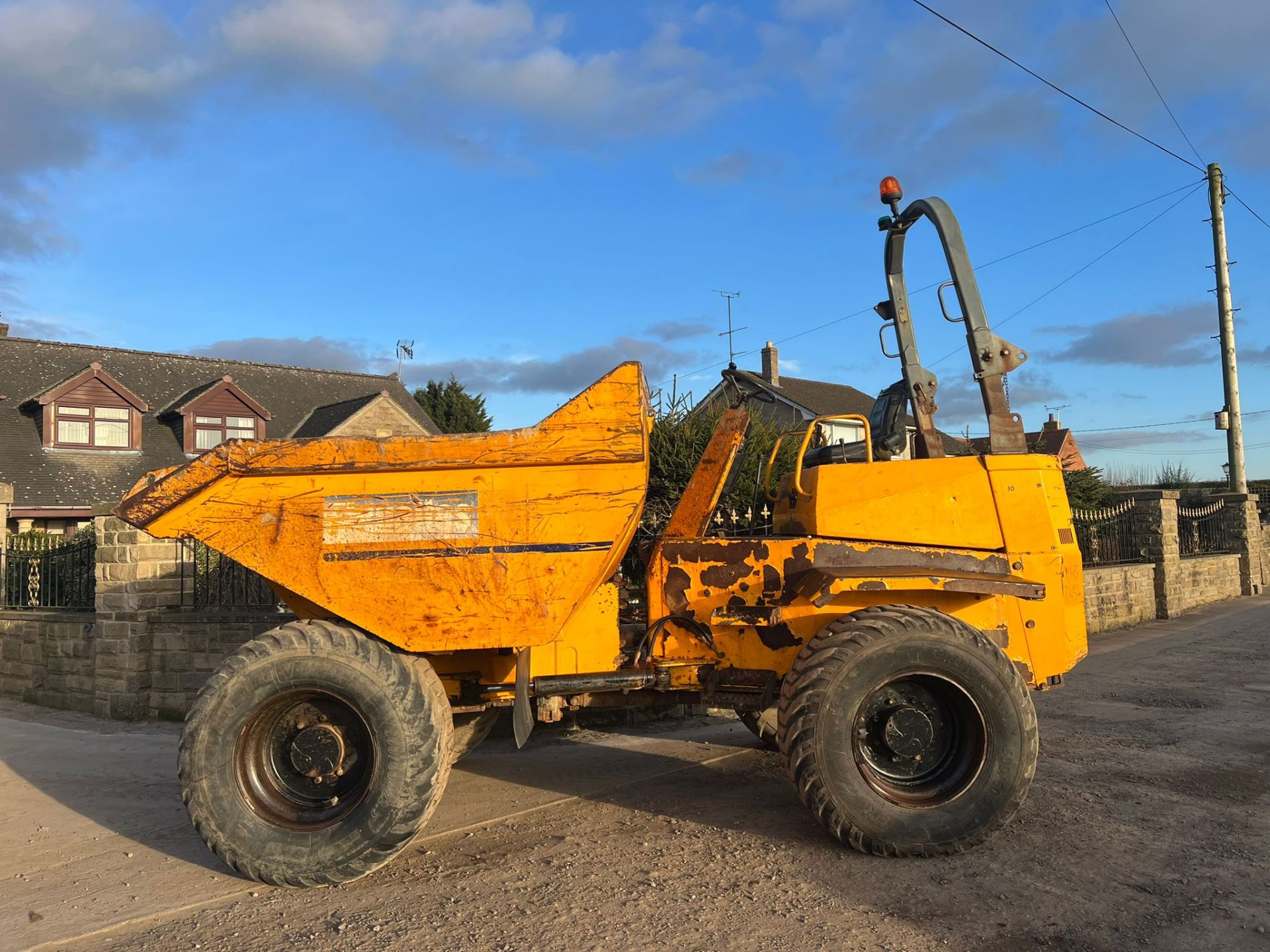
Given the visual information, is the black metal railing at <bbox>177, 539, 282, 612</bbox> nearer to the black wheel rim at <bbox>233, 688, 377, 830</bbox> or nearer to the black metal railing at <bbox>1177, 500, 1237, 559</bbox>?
the black wheel rim at <bbox>233, 688, 377, 830</bbox>

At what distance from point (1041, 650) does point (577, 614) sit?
2448 millimetres

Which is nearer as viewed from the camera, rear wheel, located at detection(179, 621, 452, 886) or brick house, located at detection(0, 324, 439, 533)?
rear wheel, located at detection(179, 621, 452, 886)

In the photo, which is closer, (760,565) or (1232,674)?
(760,565)

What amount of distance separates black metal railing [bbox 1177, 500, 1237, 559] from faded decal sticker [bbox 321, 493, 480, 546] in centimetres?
1722

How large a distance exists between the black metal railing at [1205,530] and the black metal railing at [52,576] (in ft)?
58.7

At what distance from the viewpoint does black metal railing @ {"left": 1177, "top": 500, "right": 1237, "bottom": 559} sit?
1789 cm

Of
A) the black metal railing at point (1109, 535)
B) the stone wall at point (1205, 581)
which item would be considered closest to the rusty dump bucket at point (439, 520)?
the black metal railing at point (1109, 535)

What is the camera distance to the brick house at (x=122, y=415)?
2097 cm

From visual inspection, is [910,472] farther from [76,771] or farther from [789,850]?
[76,771]

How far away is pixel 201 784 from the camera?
4191 millimetres

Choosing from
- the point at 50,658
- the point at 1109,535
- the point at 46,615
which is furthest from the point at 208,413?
the point at 1109,535

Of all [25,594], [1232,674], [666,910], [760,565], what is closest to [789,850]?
[666,910]

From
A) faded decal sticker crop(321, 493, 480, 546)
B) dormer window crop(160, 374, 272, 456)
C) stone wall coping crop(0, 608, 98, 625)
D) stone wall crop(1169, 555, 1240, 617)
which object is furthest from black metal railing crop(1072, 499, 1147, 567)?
dormer window crop(160, 374, 272, 456)

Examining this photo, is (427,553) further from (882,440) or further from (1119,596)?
(1119,596)
